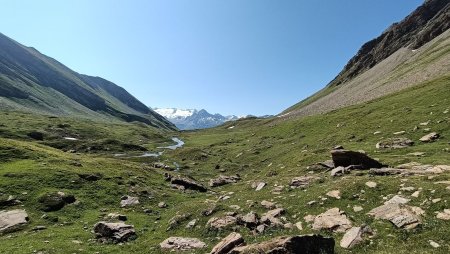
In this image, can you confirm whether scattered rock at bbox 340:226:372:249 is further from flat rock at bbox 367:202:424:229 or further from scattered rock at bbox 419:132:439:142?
scattered rock at bbox 419:132:439:142

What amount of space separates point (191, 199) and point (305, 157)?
57.9 ft

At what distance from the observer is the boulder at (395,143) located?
4704 centimetres

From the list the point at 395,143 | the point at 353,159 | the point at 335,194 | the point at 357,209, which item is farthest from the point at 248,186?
the point at 395,143

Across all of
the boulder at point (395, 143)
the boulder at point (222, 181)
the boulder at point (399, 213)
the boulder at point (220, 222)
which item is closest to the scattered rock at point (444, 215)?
the boulder at point (399, 213)

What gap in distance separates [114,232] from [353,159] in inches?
965

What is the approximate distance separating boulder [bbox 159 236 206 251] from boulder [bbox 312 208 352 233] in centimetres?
804

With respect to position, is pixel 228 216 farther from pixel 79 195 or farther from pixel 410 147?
pixel 410 147

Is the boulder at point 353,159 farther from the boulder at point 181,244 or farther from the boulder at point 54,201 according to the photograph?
the boulder at point 54,201

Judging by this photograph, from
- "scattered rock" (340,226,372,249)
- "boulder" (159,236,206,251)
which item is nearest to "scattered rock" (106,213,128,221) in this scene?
"boulder" (159,236,206,251)

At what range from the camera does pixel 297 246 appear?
19.6m

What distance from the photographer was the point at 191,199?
44.8 m

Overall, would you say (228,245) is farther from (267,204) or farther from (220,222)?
(267,204)

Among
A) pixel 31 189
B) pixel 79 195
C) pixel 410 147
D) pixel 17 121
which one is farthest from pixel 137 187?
pixel 17 121

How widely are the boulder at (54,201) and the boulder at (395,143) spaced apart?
38.8 meters
